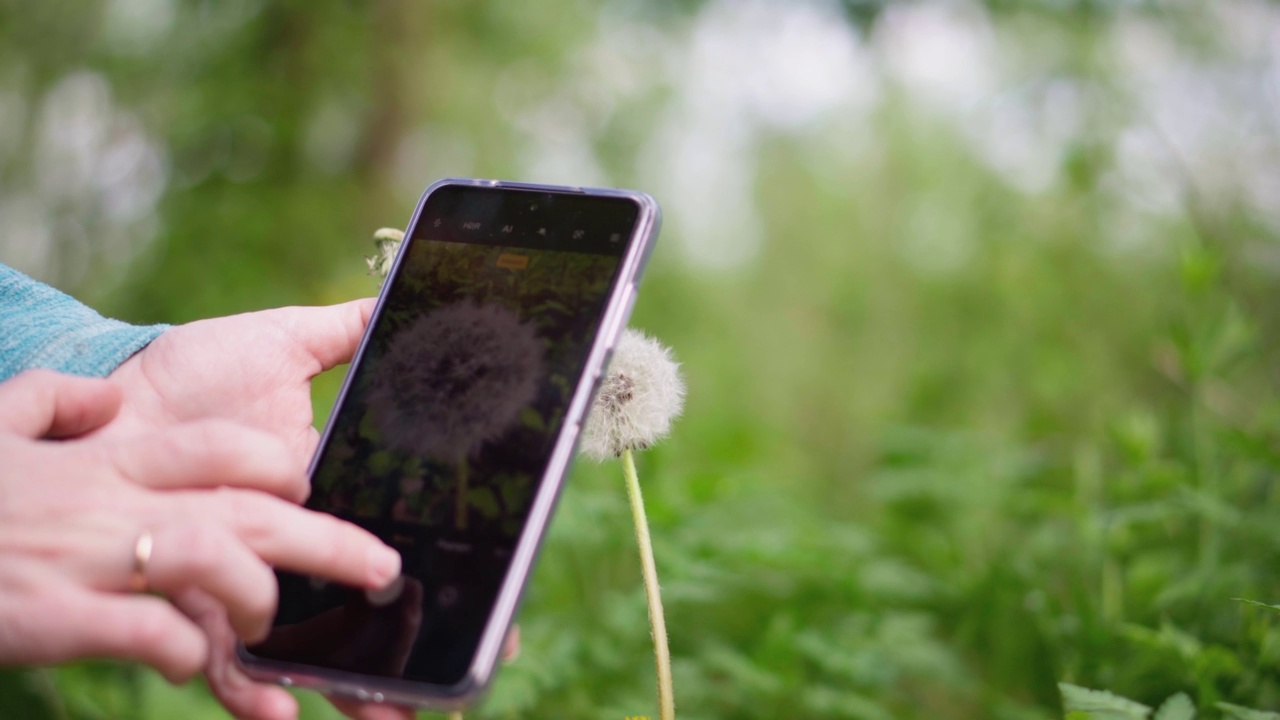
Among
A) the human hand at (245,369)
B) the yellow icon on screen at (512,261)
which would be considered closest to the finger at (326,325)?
the human hand at (245,369)

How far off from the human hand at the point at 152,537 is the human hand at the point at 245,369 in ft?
0.93

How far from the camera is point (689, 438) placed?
392 cm

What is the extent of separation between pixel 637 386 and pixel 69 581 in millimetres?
700

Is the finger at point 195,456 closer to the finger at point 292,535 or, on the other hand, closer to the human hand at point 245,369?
the finger at point 292,535

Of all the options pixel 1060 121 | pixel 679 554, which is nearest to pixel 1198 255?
pixel 679 554

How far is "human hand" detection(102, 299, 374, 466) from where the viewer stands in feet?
4.21

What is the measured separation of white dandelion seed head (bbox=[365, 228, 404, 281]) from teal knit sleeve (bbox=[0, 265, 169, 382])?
0.37 meters

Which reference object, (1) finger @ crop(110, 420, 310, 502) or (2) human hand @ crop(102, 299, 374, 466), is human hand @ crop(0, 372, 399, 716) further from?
(2) human hand @ crop(102, 299, 374, 466)

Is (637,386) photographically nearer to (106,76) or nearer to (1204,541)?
(1204,541)

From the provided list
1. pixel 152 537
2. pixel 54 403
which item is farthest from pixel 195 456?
pixel 54 403

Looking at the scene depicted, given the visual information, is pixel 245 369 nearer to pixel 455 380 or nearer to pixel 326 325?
pixel 326 325

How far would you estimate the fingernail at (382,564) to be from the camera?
923 millimetres

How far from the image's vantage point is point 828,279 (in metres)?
7.02

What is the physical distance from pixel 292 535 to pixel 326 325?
0.54m
